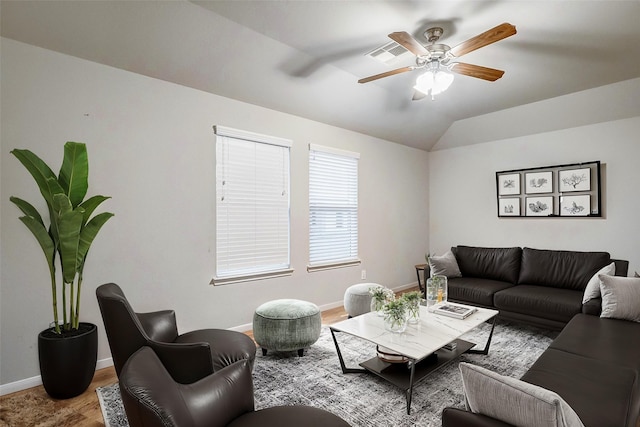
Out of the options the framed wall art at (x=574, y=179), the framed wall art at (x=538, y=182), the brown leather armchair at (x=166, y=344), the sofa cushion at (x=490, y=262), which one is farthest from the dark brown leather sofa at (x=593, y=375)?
the framed wall art at (x=538, y=182)

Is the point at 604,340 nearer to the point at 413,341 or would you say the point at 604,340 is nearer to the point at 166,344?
the point at 413,341

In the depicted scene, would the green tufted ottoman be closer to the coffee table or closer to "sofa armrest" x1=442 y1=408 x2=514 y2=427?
the coffee table

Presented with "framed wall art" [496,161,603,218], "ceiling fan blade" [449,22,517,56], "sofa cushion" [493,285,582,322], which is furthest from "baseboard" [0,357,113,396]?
"framed wall art" [496,161,603,218]

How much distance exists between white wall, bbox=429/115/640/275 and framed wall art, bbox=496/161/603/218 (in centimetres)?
9

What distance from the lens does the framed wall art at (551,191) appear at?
4.54 metres

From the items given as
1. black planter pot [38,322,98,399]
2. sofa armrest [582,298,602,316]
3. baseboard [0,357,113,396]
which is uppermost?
sofa armrest [582,298,602,316]

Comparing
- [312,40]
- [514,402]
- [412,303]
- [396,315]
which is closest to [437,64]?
[312,40]

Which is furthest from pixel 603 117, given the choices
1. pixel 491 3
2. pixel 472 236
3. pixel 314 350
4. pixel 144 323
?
pixel 144 323

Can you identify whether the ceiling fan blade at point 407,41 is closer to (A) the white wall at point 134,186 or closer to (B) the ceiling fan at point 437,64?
(B) the ceiling fan at point 437,64

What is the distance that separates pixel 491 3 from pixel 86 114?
3.33 m

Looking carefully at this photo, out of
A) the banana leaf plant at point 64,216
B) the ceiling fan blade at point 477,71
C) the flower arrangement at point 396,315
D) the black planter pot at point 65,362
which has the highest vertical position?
the ceiling fan blade at point 477,71

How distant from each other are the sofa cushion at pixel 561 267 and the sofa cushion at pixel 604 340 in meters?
1.12

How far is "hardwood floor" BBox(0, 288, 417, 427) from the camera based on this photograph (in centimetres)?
213

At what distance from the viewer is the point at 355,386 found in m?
2.52
